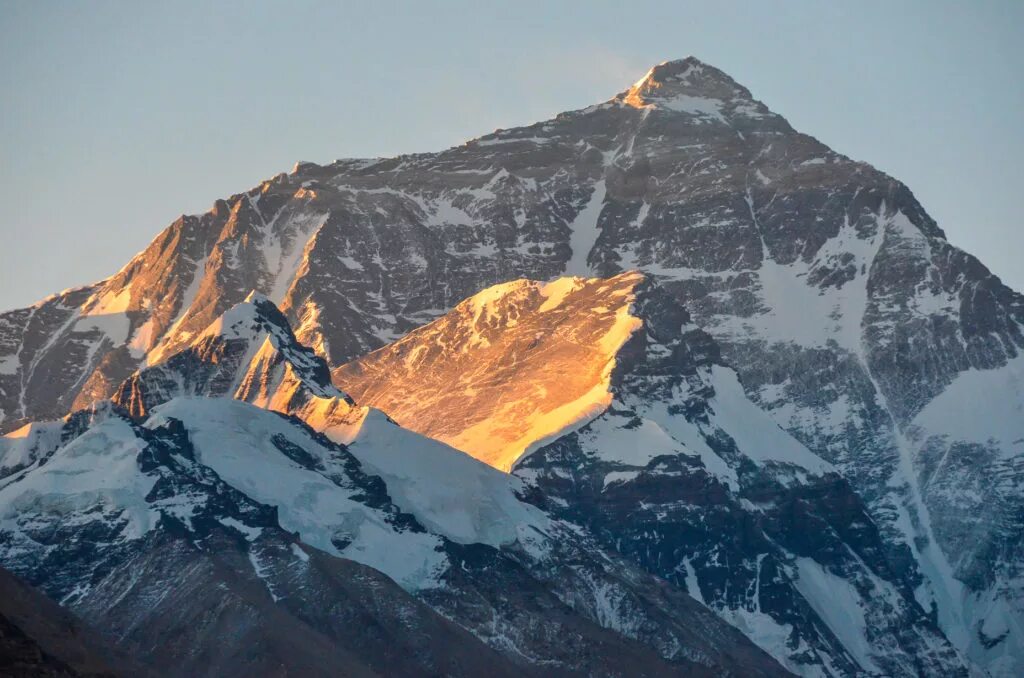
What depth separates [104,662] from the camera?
17488 cm

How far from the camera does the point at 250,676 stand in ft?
656

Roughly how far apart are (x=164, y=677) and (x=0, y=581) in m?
22.3

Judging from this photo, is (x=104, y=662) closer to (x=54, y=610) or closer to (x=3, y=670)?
(x=54, y=610)

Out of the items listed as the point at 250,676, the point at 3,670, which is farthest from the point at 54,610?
the point at 3,670

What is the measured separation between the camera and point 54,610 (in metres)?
185

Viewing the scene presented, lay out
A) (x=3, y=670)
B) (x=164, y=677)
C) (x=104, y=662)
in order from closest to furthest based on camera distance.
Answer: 1. (x=3, y=670)
2. (x=104, y=662)
3. (x=164, y=677)

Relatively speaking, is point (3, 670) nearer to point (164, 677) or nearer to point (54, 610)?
point (54, 610)

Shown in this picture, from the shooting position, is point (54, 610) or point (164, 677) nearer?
point (54, 610)

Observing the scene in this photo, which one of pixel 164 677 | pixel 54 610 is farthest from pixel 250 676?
pixel 54 610

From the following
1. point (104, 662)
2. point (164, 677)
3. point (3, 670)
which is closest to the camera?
point (3, 670)

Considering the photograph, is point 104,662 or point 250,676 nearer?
point 104,662

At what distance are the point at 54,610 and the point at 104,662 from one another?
441 inches

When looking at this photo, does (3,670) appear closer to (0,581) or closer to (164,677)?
(0,581)

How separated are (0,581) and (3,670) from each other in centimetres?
3628
